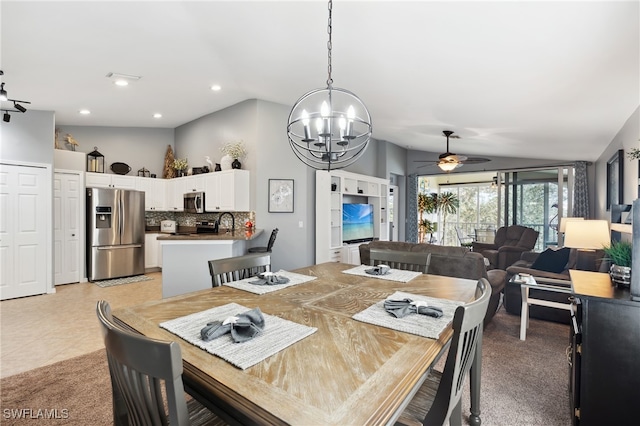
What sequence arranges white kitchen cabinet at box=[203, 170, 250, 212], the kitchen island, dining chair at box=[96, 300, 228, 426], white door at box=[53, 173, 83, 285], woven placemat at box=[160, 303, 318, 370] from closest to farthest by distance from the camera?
dining chair at box=[96, 300, 228, 426]
woven placemat at box=[160, 303, 318, 370]
the kitchen island
white kitchen cabinet at box=[203, 170, 250, 212]
white door at box=[53, 173, 83, 285]

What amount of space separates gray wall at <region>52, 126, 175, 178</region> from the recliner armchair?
7.26m

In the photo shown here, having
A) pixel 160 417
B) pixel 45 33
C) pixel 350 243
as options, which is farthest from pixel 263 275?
pixel 350 243

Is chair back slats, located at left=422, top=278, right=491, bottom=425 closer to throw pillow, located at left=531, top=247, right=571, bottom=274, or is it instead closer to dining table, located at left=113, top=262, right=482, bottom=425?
dining table, located at left=113, top=262, right=482, bottom=425

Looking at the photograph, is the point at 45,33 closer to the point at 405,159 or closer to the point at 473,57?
the point at 473,57

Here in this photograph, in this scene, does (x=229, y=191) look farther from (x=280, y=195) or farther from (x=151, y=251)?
(x=151, y=251)

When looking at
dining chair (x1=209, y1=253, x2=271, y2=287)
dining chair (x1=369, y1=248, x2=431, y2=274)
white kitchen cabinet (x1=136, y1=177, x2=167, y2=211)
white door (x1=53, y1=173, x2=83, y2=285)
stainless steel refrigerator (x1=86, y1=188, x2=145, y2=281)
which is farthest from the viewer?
white kitchen cabinet (x1=136, y1=177, x2=167, y2=211)

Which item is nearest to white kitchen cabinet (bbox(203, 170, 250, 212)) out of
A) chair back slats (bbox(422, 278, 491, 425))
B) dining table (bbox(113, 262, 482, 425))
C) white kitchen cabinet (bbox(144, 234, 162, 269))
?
Result: white kitchen cabinet (bbox(144, 234, 162, 269))

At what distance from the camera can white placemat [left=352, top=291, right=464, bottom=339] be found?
130 cm

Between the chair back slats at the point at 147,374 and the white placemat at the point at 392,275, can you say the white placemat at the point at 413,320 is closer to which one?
the white placemat at the point at 392,275

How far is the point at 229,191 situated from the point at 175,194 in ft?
6.30

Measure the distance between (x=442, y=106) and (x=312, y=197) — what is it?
2594mm

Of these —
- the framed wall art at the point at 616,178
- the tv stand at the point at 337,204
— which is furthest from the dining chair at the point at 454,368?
the tv stand at the point at 337,204

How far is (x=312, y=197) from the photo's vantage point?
225 inches

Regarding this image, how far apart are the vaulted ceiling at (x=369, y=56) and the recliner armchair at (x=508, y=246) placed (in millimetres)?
2356
